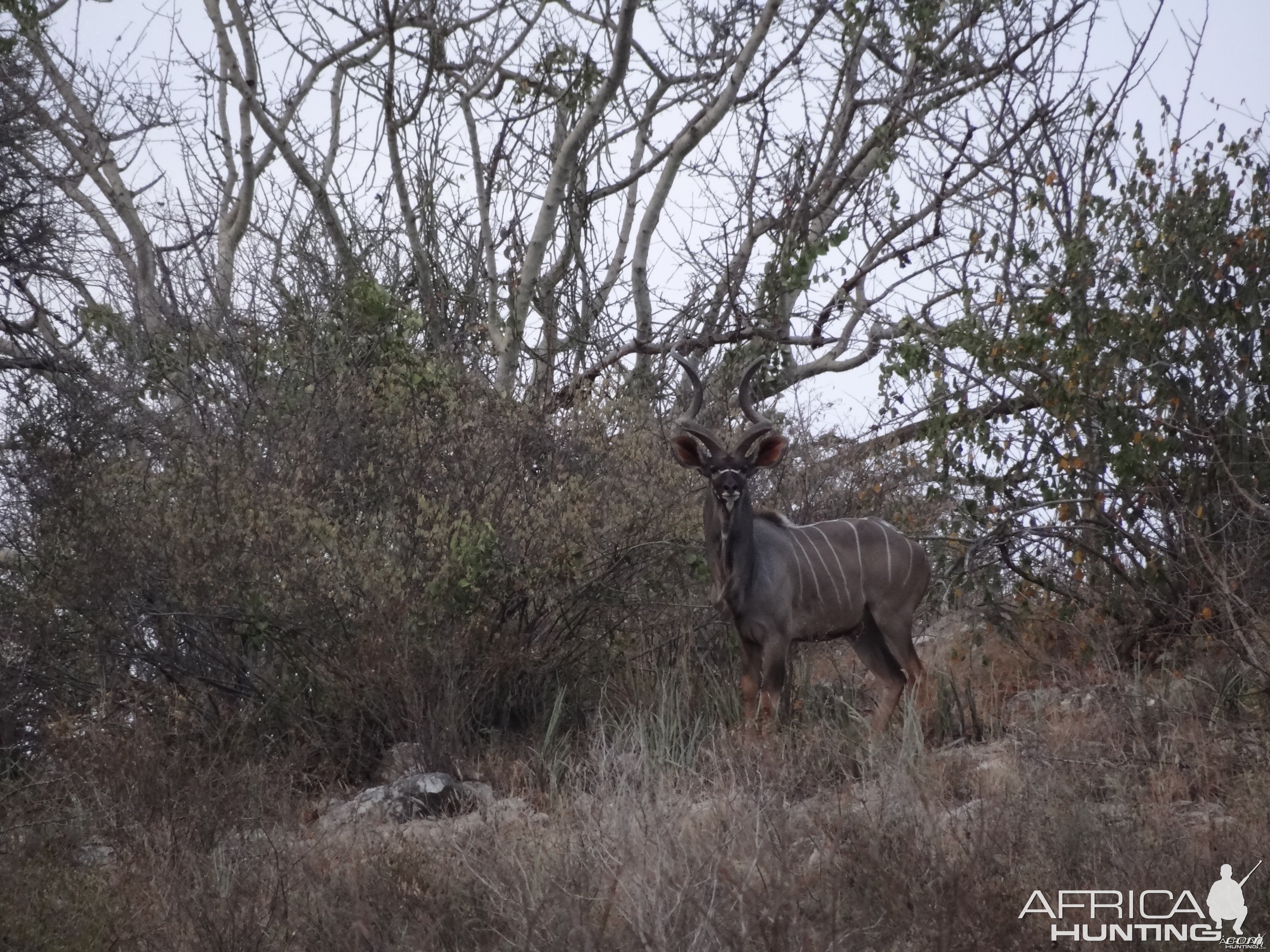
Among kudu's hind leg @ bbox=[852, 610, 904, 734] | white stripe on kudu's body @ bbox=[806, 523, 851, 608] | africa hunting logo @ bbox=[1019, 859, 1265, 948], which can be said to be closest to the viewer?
africa hunting logo @ bbox=[1019, 859, 1265, 948]

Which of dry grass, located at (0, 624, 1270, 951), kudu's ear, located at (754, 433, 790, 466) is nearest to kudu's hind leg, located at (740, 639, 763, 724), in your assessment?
dry grass, located at (0, 624, 1270, 951)

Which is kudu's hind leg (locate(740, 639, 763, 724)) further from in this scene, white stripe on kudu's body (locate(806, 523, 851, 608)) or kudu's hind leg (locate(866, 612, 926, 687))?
kudu's hind leg (locate(866, 612, 926, 687))

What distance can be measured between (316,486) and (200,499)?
0.80 m

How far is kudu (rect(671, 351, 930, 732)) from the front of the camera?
799 cm

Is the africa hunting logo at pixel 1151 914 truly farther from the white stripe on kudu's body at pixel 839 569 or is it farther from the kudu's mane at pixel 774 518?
the kudu's mane at pixel 774 518

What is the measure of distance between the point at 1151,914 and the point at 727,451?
412 centimetres

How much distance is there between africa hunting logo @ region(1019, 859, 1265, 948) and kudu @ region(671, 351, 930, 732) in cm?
305

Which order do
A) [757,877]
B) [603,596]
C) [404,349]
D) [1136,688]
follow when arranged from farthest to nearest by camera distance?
1. [404,349]
2. [603,596]
3. [1136,688]
4. [757,877]

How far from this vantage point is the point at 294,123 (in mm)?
14172

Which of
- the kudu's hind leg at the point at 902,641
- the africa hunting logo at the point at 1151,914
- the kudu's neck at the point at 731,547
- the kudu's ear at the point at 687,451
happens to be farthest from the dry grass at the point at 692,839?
the kudu's ear at the point at 687,451

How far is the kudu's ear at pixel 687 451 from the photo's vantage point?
8.04 metres

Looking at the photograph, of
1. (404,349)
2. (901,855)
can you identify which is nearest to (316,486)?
(404,349)

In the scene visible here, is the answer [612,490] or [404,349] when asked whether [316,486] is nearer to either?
[612,490]

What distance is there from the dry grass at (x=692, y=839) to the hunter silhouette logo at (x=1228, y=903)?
0.05 meters
